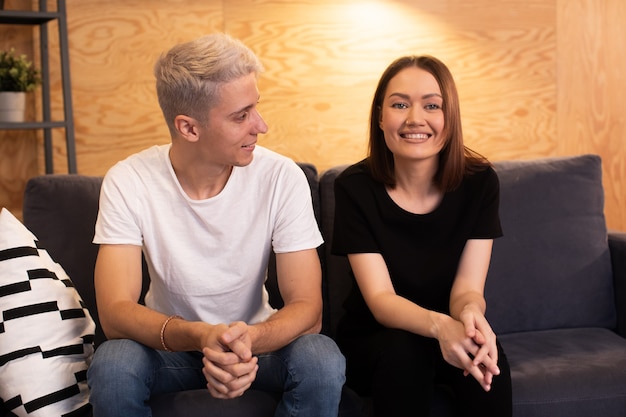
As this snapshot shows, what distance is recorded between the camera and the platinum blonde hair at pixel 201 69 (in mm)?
1842

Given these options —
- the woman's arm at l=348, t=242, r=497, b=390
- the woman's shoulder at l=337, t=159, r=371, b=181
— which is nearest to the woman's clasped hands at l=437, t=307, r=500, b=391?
the woman's arm at l=348, t=242, r=497, b=390

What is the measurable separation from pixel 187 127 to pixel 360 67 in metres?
1.18

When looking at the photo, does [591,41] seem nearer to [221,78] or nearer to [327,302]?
[327,302]

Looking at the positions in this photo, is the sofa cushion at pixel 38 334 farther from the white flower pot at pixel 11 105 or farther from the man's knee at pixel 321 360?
the white flower pot at pixel 11 105

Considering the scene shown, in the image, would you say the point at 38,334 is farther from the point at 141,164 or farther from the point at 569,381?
the point at 569,381

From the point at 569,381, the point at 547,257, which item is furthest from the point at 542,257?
the point at 569,381

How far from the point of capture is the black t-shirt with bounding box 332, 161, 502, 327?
2006 millimetres

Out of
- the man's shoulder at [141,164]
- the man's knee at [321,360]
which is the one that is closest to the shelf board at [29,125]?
the man's shoulder at [141,164]

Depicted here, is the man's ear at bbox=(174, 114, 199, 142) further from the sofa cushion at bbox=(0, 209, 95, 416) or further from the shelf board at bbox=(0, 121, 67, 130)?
the shelf board at bbox=(0, 121, 67, 130)

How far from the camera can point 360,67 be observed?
296 centimetres

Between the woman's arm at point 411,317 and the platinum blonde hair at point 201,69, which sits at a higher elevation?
the platinum blonde hair at point 201,69

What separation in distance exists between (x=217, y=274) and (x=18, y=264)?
444 millimetres

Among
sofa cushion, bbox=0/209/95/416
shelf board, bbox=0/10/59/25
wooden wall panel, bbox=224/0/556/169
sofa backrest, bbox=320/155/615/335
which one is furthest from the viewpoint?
wooden wall panel, bbox=224/0/556/169

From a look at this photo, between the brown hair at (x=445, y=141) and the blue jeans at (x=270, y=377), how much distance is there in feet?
1.59
